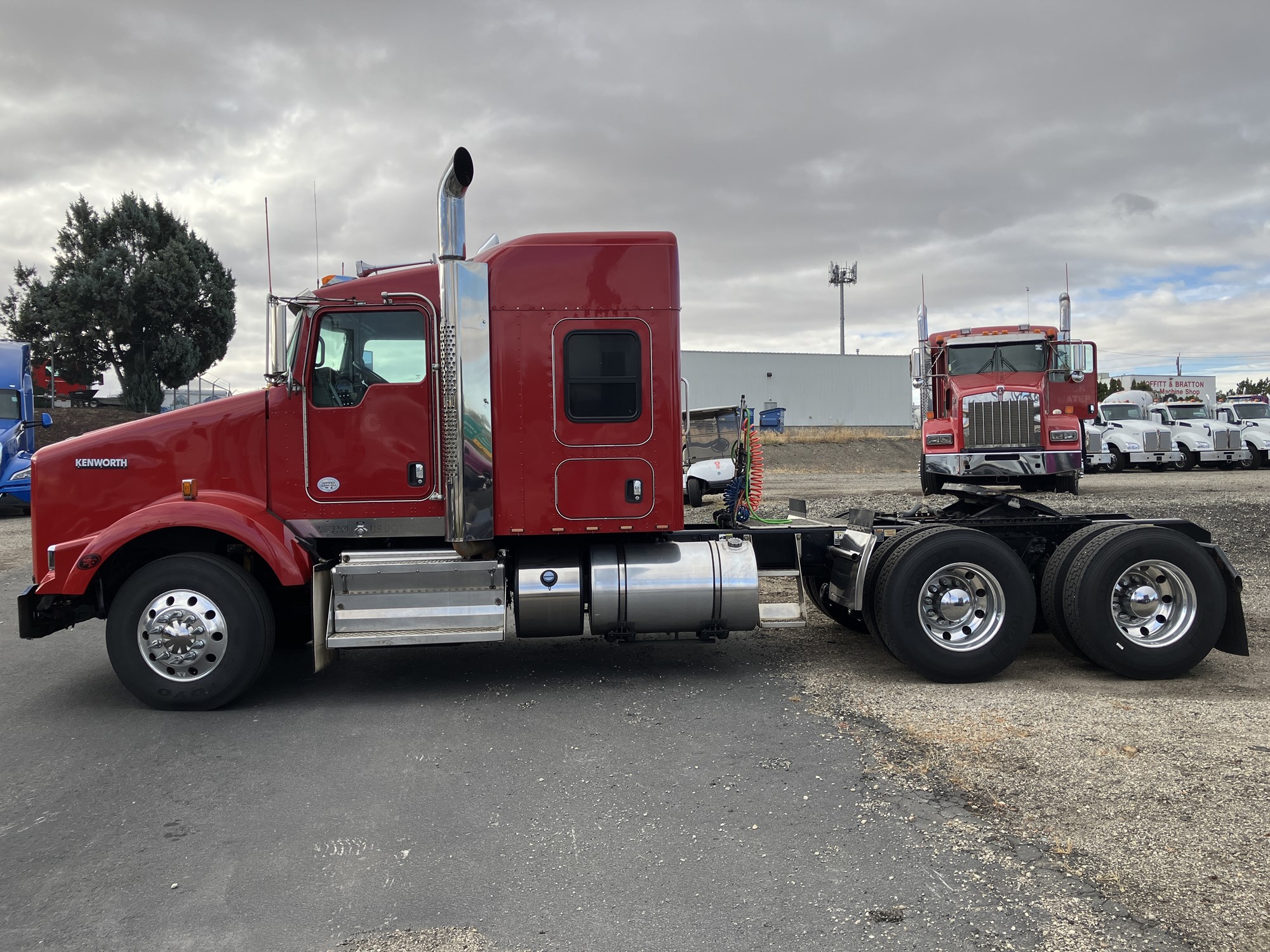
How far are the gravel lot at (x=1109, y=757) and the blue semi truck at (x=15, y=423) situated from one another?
1868cm

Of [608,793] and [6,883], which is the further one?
[608,793]

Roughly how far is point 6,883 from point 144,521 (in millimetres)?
2671

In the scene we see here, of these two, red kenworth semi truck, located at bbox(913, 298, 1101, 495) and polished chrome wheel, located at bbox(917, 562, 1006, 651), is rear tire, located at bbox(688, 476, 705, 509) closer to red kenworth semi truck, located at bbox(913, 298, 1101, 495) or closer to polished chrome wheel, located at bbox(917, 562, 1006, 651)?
red kenworth semi truck, located at bbox(913, 298, 1101, 495)

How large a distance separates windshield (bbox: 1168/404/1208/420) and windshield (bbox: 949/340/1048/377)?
1717cm

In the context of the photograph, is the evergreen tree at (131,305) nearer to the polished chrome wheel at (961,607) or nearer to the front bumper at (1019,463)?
the front bumper at (1019,463)

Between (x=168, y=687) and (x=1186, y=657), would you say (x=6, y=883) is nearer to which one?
(x=168, y=687)

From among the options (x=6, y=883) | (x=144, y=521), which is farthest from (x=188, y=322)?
(x=6, y=883)

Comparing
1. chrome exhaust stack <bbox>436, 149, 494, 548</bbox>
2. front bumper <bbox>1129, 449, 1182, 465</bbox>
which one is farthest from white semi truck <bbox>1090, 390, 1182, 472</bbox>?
chrome exhaust stack <bbox>436, 149, 494, 548</bbox>

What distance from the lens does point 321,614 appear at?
19.7ft

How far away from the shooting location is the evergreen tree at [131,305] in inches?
1366

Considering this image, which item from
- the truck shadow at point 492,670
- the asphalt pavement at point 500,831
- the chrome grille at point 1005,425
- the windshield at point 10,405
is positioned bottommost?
→ the asphalt pavement at point 500,831

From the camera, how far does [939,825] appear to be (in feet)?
12.8

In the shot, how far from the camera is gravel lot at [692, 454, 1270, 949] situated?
3.37 metres

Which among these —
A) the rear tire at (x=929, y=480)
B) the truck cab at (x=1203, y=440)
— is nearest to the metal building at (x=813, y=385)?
the truck cab at (x=1203, y=440)
